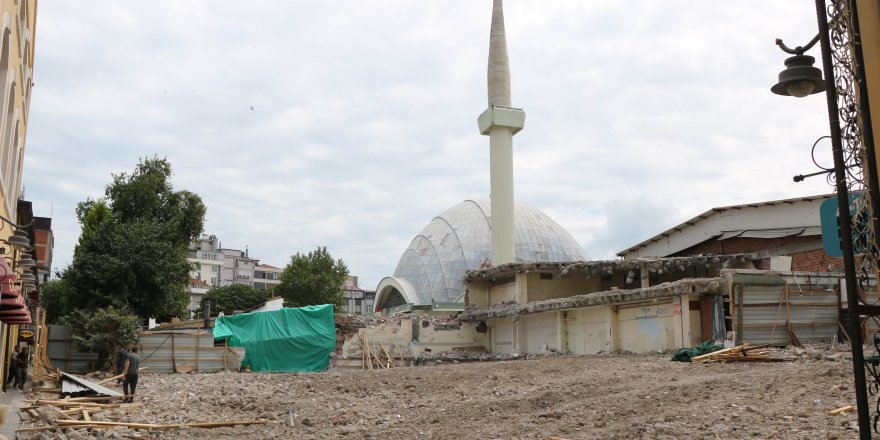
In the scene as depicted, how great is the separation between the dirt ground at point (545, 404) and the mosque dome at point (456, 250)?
34225mm

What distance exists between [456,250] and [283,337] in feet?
88.5

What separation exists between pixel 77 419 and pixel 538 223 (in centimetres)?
4847

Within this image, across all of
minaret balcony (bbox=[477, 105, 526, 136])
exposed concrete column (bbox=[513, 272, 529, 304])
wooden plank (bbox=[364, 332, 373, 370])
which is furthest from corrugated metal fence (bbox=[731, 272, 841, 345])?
minaret balcony (bbox=[477, 105, 526, 136])

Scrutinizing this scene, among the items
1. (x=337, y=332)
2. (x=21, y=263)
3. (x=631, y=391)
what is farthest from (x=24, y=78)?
(x=337, y=332)

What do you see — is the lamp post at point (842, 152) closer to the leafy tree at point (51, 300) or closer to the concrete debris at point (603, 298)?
the concrete debris at point (603, 298)

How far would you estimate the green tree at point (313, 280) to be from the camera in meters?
51.3

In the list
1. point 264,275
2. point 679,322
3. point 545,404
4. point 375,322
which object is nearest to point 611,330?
point 679,322

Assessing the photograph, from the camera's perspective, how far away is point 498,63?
41938mm

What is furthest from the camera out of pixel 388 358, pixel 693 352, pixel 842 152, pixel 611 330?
pixel 388 358

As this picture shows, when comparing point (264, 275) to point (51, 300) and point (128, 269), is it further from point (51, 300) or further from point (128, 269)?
point (128, 269)

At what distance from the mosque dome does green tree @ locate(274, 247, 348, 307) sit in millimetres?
5350

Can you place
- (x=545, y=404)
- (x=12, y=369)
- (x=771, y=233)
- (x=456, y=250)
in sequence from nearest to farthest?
(x=545, y=404) < (x=12, y=369) < (x=771, y=233) < (x=456, y=250)

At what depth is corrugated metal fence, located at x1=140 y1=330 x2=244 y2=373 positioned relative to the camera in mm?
28047

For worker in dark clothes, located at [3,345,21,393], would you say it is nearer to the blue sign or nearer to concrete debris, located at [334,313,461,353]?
concrete debris, located at [334,313,461,353]
